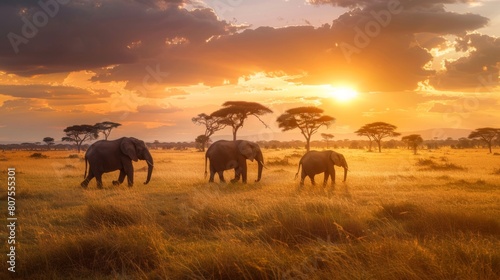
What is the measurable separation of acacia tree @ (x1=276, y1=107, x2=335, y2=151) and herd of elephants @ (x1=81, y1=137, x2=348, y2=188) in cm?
3447

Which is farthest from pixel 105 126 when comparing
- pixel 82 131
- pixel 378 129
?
pixel 378 129

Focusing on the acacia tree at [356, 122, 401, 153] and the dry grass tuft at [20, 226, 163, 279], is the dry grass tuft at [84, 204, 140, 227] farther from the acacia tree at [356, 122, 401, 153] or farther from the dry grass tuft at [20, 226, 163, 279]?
the acacia tree at [356, 122, 401, 153]

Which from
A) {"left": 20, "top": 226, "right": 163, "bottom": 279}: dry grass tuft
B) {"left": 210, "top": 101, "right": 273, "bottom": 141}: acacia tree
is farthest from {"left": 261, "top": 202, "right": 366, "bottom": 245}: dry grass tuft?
{"left": 210, "top": 101, "right": 273, "bottom": 141}: acacia tree

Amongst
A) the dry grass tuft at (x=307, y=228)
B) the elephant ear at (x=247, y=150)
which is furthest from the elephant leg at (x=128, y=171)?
the dry grass tuft at (x=307, y=228)

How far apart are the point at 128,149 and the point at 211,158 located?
13.8ft

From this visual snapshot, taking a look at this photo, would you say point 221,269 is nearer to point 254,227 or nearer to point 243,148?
point 254,227

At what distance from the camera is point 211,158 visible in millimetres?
Answer: 21609

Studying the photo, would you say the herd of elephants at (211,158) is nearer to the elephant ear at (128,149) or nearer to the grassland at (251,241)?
the elephant ear at (128,149)

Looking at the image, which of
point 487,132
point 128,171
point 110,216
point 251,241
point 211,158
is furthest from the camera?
point 487,132

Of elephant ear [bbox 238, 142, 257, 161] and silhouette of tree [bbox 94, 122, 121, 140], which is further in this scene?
silhouette of tree [bbox 94, 122, 121, 140]

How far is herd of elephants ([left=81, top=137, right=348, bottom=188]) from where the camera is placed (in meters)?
19.1

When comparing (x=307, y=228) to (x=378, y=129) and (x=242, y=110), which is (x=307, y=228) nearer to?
(x=242, y=110)

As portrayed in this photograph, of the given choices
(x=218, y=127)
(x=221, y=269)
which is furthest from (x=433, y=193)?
(x=218, y=127)

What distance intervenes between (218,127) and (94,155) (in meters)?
54.7
